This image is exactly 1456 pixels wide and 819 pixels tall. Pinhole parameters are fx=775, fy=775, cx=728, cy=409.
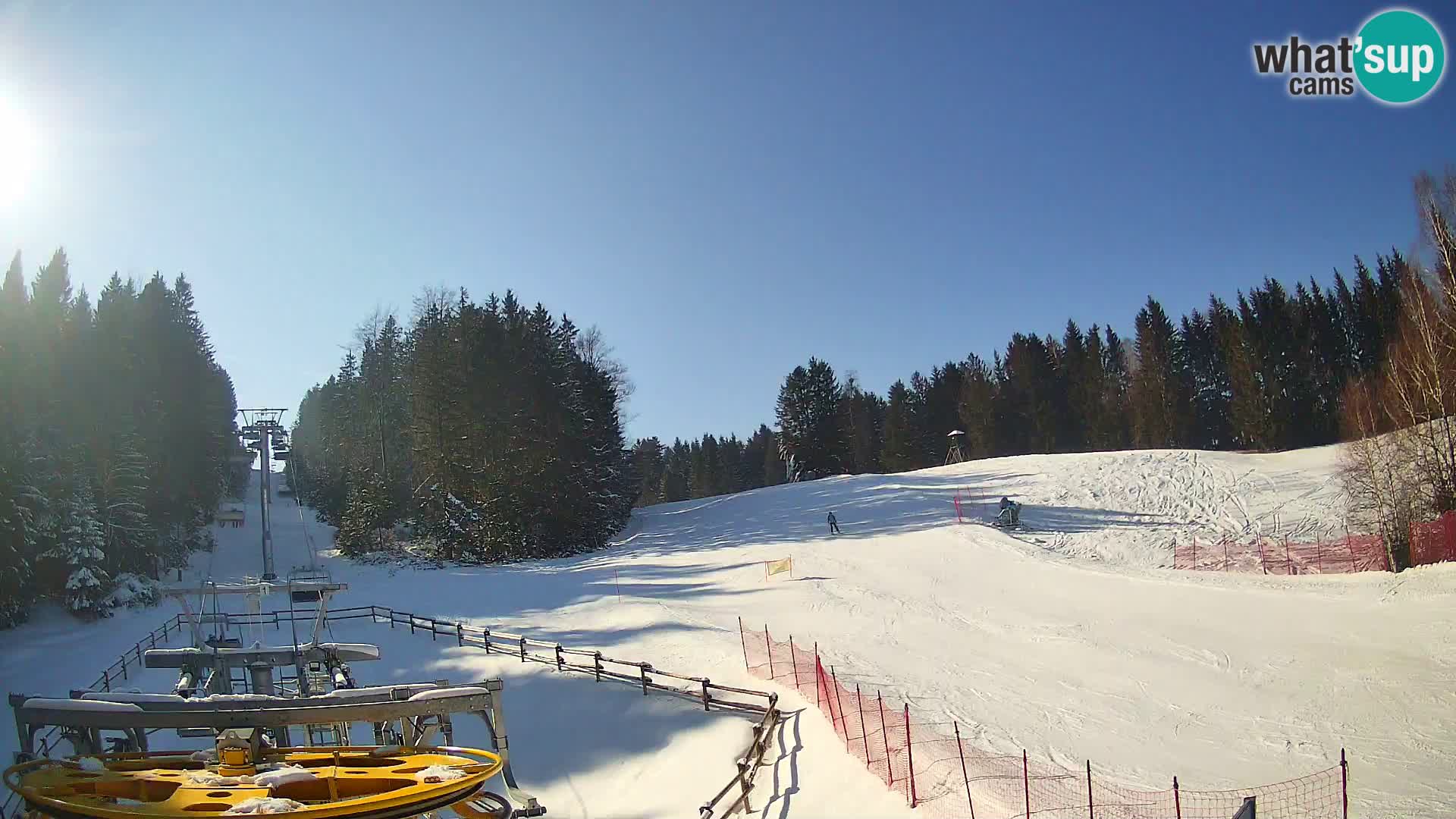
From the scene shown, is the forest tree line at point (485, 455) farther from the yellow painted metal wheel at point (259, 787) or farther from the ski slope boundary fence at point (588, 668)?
the yellow painted metal wheel at point (259, 787)

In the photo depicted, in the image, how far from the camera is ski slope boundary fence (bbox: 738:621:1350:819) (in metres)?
10.2

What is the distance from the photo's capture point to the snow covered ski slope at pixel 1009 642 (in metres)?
13.2

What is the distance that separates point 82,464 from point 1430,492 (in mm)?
54975

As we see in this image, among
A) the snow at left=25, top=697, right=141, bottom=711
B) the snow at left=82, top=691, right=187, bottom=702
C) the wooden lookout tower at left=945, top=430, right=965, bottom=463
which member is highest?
the wooden lookout tower at left=945, top=430, right=965, bottom=463

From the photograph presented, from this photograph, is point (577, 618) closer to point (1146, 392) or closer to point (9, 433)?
point (9, 433)

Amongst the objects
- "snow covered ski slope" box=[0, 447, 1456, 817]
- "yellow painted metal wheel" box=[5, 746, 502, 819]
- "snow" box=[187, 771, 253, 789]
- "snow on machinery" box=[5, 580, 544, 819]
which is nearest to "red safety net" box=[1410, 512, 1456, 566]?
"snow covered ski slope" box=[0, 447, 1456, 817]

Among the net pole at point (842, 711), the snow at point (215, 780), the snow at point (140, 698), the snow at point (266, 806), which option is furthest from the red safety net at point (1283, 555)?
the snow at point (140, 698)

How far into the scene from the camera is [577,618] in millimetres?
26969

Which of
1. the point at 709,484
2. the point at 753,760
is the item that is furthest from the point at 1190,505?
the point at 709,484

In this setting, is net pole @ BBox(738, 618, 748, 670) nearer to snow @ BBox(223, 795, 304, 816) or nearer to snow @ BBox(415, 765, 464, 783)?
snow @ BBox(415, 765, 464, 783)

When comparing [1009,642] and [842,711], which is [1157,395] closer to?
[1009,642]

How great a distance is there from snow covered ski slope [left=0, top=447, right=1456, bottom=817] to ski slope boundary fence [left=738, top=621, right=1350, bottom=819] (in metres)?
0.40

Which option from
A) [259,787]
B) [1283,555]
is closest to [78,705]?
[259,787]

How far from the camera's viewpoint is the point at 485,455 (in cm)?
4459
